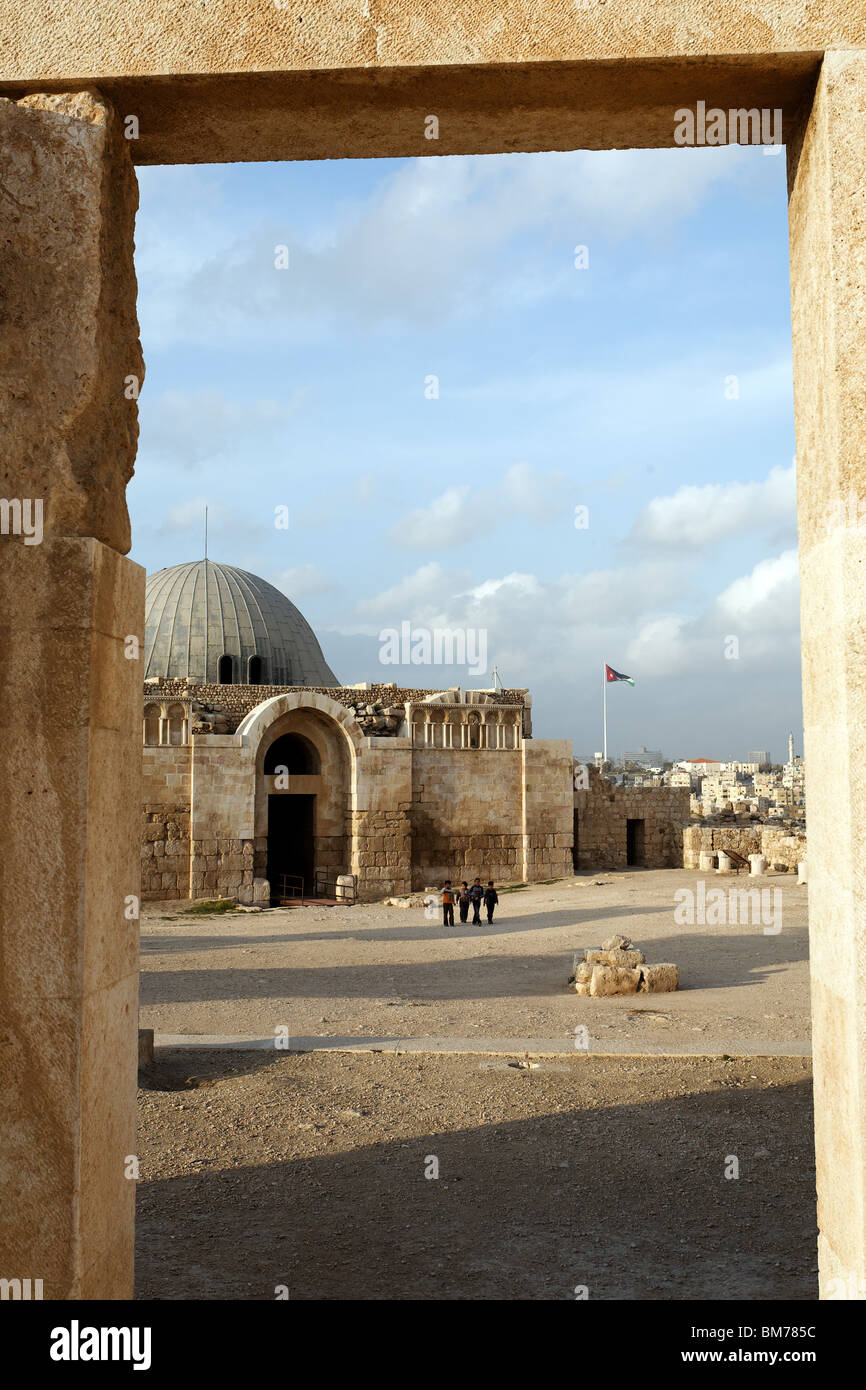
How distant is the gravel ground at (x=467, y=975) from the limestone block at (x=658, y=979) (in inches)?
6.5

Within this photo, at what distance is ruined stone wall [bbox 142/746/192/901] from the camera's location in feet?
65.9

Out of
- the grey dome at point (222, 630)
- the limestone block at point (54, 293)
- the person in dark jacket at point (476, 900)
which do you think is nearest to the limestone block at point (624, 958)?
the person in dark jacket at point (476, 900)

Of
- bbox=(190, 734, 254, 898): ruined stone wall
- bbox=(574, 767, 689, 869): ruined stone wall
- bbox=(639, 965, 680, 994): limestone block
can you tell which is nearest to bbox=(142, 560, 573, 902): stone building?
bbox=(190, 734, 254, 898): ruined stone wall

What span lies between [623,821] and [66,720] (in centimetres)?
2554

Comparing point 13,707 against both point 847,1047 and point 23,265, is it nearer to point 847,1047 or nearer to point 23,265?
point 23,265

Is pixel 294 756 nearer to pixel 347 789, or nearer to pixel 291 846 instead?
pixel 347 789

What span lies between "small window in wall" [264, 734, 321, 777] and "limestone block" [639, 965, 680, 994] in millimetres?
13212

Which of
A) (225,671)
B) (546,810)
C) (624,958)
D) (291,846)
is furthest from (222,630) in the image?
(624,958)

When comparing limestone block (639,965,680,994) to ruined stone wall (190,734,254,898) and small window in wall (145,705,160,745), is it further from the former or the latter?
small window in wall (145,705,160,745)

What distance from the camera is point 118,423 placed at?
295 centimetres

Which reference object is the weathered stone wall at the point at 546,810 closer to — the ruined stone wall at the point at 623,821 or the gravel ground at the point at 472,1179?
the ruined stone wall at the point at 623,821

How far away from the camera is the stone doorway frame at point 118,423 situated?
2496 millimetres
